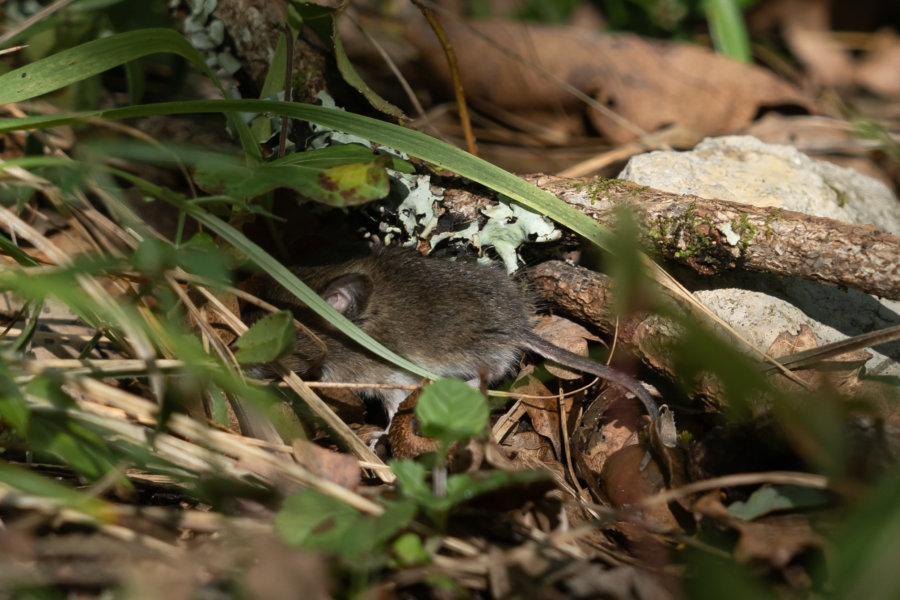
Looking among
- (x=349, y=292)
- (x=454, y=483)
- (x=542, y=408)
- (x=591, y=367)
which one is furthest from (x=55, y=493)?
(x=591, y=367)

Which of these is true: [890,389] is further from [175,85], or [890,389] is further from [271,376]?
[175,85]

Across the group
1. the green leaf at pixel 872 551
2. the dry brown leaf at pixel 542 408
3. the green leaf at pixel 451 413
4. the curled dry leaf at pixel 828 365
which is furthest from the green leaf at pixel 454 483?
the curled dry leaf at pixel 828 365

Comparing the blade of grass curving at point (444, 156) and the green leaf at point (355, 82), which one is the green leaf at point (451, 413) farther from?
the green leaf at point (355, 82)

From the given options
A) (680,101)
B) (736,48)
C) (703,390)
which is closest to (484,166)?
(703,390)

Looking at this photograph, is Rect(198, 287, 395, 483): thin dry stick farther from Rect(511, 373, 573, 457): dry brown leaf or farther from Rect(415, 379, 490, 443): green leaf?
Rect(511, 373, 573, 457): dry brown leaf

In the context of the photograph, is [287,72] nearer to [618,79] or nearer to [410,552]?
[410,552]

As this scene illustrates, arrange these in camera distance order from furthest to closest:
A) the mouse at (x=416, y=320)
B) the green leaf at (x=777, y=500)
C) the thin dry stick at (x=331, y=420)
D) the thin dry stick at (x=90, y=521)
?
the mouse at (x=416, y=320)
the thin dry stick at (x=331, y=420)
the green leaf at (x=777, y=500)
the thin dry stick at (x=90, y=521)
